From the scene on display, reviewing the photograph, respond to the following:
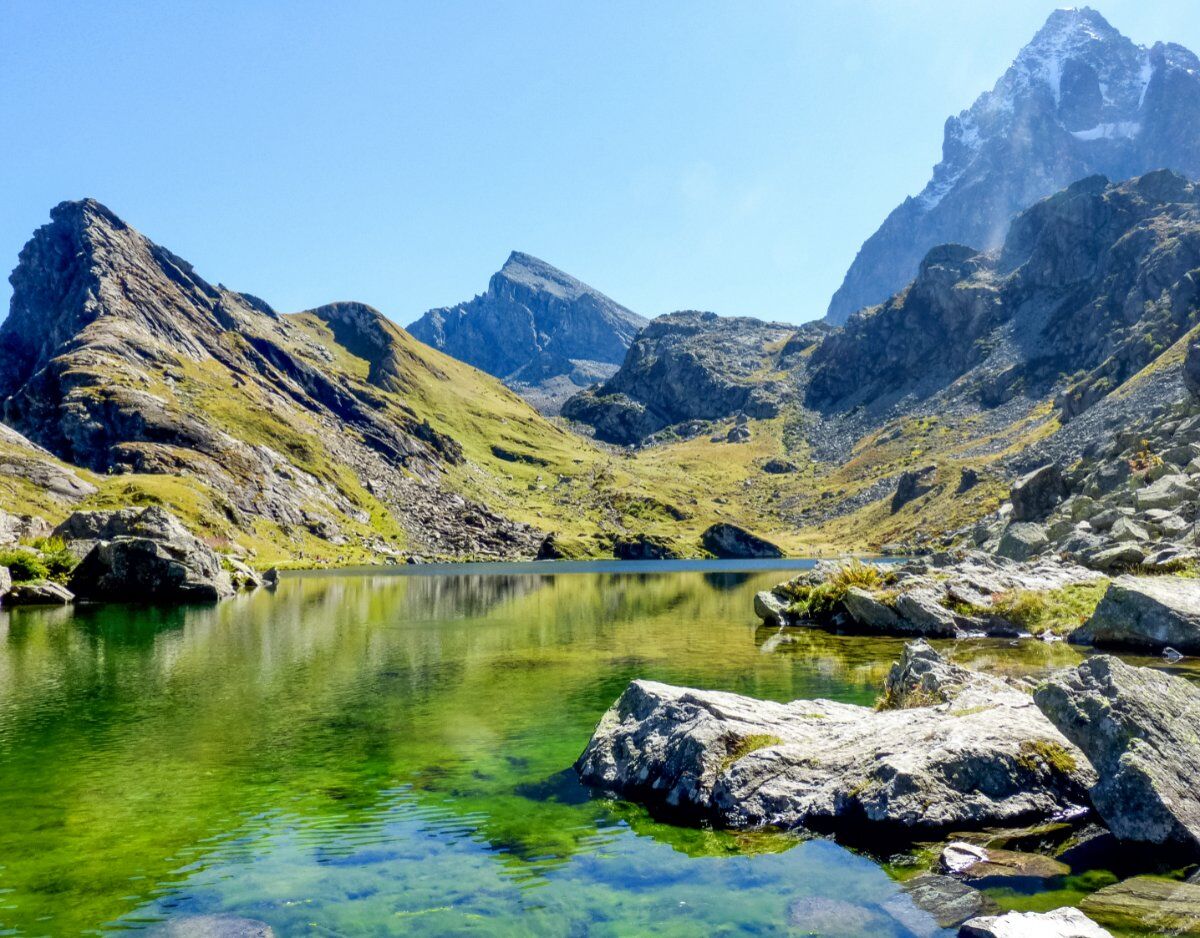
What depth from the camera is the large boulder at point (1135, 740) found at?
16109 mm

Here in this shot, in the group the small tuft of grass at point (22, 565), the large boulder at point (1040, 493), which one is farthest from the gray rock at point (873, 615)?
the small tuft of grass at point (22, 565)

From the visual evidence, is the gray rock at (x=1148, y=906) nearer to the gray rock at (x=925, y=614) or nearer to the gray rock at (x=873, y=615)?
the gray rock at (x=925, y=614)

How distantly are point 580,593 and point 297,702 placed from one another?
79.3 metres

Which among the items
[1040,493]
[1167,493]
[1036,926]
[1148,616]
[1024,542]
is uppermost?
[1040,493]

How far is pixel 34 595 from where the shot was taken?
9238 centimetres

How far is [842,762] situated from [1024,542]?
254ft

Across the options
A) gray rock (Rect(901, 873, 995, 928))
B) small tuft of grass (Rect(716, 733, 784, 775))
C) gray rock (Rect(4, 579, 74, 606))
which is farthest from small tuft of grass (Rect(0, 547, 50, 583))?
gray rock (Rect(901, 873, 995, 928))

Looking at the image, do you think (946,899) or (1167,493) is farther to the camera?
(1167,493)

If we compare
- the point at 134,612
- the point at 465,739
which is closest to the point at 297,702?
the point at 465,739

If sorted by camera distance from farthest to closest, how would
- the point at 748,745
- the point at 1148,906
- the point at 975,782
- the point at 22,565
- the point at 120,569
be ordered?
the point at 120,569
the point at 22,565
the point at 748,745
the point at 975,782
the point at 1148,906

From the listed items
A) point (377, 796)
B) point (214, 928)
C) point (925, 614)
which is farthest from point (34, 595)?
point (214, 928)

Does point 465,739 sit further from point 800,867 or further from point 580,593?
point 580,593

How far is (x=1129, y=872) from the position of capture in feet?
50.0

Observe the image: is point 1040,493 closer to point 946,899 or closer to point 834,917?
point 946,899
